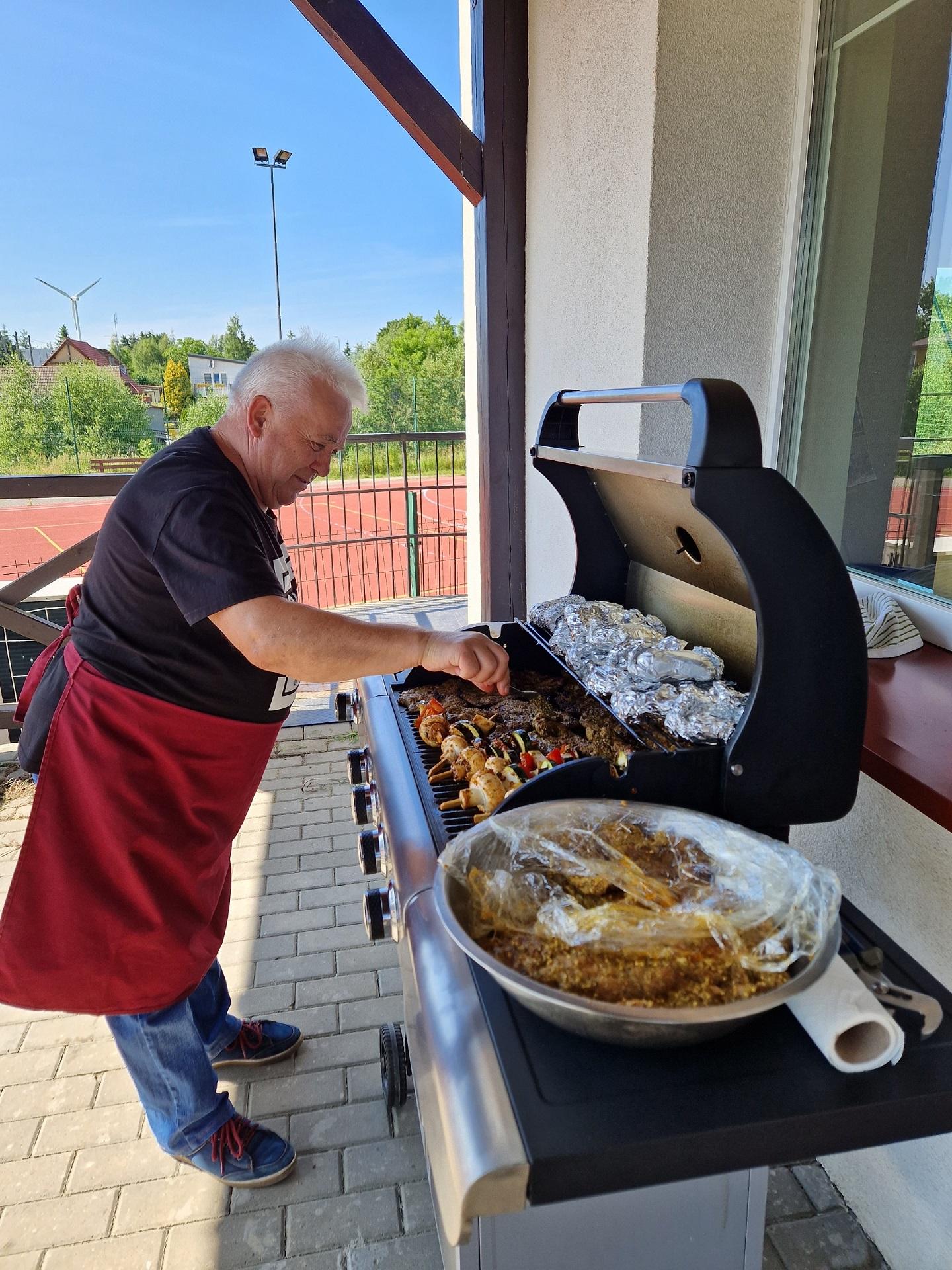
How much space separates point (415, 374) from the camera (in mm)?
16875

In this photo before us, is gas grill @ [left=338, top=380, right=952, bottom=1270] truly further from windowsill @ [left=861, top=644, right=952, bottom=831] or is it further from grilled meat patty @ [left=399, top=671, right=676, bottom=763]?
windowsill @ [left=861, top=644, right=952, bottom=831]

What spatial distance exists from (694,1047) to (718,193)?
7.44ft

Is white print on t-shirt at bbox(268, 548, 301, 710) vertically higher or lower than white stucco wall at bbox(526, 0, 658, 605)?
lower

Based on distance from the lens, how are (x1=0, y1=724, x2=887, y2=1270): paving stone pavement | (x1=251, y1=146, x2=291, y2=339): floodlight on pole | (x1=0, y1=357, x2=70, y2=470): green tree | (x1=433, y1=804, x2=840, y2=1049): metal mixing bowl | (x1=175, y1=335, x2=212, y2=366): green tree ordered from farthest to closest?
(x1=175, y1=335, x2=212, y2=366): green tree < (x1=0, y1=357, x2=70, y2=470): green tree < (x1=251, y1=146, x2=291, y2=339): floodlight on pole < (x1=0, y1=724, x2=887, y2=1270): paving stone pavement < (x1=433, y1=804, x2=840, y2=1049): metal mixing bowl

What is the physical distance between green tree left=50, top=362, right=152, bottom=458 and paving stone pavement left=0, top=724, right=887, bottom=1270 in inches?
444

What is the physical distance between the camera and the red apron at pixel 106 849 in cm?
167

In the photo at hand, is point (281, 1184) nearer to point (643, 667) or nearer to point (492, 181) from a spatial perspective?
point (643, 667)

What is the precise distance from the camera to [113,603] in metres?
1.68

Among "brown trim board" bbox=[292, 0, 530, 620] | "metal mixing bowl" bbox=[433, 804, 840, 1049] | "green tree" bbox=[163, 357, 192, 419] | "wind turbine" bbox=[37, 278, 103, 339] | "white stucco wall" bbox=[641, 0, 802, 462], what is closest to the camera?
"metal mixing bowl" bbox=[433, 804, 840, 1049]

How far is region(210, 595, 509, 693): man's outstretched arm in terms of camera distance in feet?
4.50

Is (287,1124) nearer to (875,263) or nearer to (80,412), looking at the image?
(875,263)

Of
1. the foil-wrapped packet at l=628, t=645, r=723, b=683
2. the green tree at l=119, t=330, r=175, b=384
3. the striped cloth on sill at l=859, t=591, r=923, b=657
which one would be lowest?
the striped cloth on sill at l=859, t=591, r=923, b=657

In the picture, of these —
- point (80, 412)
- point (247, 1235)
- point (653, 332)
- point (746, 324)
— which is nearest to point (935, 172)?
point (746, 324)

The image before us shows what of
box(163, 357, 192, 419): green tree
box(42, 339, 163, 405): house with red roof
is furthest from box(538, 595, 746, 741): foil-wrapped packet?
box(163, 357, 192, 419): green tree
